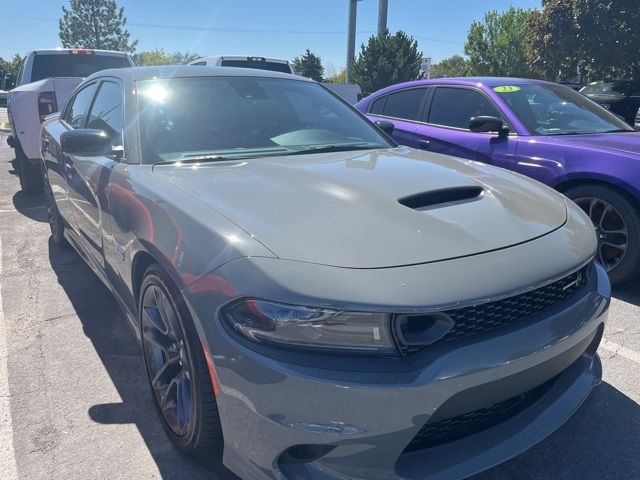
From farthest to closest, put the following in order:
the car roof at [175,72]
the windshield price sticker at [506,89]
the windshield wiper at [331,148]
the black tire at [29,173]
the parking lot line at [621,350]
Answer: the black tire at [29,173], the windshield price sticker at [506,89], the car roof at [175,72], the parking lot line at [621,350], the windshield wiper at [331,148]

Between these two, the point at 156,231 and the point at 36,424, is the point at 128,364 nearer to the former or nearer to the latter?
the point at 36,424

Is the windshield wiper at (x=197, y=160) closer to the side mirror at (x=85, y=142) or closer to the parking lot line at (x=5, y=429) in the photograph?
the side mirror at (x=85, y=142)

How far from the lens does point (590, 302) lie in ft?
6.97

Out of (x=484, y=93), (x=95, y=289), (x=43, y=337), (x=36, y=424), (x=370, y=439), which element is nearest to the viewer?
(x=370, y=439)

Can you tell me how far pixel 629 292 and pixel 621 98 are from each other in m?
12.3

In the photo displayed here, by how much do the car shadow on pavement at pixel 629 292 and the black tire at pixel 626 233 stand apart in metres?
0.09

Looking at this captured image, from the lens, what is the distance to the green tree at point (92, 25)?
201 ft

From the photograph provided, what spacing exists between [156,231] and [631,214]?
3258 mm

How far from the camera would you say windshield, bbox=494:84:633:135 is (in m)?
4.76

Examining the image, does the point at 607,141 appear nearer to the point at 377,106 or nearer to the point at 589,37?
the point at 377,106

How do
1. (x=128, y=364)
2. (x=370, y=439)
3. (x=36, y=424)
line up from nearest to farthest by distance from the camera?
(x=370, y=439), (x=36, y=424), (x=128, y=364)

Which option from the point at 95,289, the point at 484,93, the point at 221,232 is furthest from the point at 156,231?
the point at 484,93

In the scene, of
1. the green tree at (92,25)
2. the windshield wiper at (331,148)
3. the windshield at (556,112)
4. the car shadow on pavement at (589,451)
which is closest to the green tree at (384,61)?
the windshield at (556,112)

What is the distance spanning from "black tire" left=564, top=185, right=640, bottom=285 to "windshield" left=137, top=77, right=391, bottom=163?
1.75 metres
